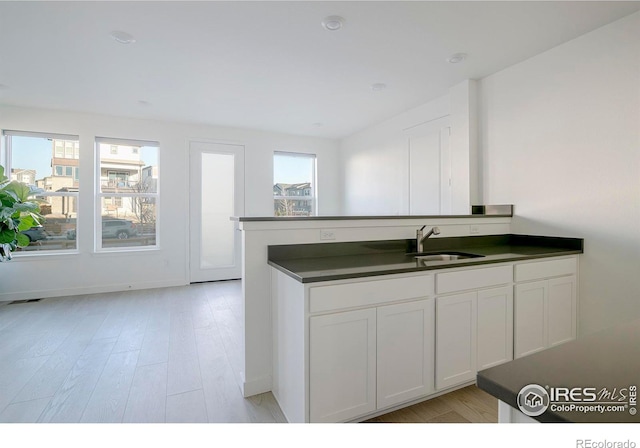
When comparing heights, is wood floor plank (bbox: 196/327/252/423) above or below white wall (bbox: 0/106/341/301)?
below

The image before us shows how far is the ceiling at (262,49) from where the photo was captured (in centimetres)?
227

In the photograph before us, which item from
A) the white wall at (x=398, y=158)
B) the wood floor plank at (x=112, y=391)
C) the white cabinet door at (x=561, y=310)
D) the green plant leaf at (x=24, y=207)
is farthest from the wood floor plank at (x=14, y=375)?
the white wall at (x=398, y=158)

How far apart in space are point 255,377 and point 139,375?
94 cm

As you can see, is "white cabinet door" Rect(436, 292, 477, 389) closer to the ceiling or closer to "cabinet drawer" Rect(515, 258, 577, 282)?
"cabinet drawer" Rect(515, 258, 577, 282)

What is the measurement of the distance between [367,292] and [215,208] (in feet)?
14.2

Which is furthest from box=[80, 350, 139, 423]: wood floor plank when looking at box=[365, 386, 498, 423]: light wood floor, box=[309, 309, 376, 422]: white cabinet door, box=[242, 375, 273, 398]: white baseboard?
box=[365, 386, 498, 423]: light wood floor

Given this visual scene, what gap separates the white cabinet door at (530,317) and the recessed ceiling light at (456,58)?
2.16 meters

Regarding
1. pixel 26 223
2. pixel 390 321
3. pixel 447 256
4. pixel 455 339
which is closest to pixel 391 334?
pixel 390 321

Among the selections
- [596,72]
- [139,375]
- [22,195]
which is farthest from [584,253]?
[22,195]

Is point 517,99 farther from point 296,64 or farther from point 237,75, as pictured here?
point 237,75

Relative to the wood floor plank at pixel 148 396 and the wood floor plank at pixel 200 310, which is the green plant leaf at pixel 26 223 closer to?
the wood floor plank at pixel 200 310

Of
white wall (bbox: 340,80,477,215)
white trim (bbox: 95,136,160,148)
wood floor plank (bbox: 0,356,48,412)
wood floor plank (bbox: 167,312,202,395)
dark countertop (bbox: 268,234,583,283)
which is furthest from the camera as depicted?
white trim (bbox: 95,136,160,148)

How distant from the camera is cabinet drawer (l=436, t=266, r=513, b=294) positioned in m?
1.91

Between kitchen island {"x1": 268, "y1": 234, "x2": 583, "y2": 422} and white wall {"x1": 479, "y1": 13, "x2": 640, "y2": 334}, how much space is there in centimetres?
38
